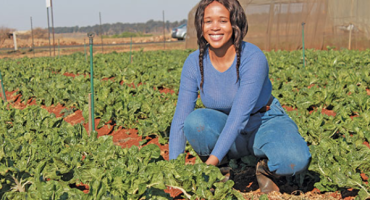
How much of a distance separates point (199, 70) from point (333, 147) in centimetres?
119

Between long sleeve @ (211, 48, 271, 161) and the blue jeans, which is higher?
long sleeve @ (211, 48, 271, 161)

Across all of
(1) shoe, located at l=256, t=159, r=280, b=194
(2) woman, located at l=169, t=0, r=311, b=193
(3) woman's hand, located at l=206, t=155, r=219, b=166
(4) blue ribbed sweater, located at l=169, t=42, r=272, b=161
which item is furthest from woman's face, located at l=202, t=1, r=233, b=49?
(1) shoe, located at l=256, t=159, r=280, b=194

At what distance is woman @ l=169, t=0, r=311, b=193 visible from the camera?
2756mm

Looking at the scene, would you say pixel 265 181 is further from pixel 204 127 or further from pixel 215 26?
pixel 215 26

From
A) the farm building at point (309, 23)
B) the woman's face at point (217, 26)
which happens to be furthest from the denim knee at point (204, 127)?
the farm building at point (309, 23)

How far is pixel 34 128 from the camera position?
180 inches

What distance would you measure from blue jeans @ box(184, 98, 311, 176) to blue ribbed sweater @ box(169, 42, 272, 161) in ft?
0.27

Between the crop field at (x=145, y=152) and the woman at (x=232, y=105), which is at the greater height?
the woman at (x=232, y=105)

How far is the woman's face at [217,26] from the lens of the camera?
9.10 feet

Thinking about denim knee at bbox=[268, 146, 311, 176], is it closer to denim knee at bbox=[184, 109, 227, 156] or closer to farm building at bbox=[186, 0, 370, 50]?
denim knee at bbox=[184, 109, 227, 156]

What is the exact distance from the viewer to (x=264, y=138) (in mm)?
2879

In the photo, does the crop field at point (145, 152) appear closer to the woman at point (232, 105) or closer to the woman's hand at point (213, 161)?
the woman's hand at point (213, 161)

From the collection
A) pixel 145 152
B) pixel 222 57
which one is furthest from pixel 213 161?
pixel 222 57

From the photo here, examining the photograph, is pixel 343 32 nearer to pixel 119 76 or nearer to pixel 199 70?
pixel 119 76
